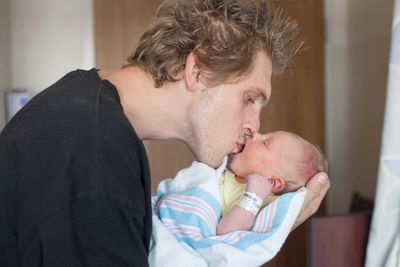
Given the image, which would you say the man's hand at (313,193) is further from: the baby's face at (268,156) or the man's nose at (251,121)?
the man's nose at (251,121)

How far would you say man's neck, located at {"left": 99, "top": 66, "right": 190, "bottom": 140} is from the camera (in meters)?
0.89

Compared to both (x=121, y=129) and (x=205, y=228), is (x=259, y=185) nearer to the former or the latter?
(x=205, y=228)

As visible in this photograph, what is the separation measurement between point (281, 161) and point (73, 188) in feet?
2.22

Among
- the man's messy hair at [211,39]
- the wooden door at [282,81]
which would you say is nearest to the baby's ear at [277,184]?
the man's messy hair at [211,39]

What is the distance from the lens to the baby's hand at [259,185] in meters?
1.06

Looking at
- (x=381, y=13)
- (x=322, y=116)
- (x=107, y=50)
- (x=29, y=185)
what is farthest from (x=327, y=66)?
(x=29, y=185)

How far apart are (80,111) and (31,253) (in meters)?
0.23

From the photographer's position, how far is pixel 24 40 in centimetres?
216

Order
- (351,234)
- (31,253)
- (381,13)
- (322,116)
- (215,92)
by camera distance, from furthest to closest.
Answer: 1. (322,116)
2. (381,13)
3. (351,234)
4. (215,92)
5. (31,253)

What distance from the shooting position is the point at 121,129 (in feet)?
2.23

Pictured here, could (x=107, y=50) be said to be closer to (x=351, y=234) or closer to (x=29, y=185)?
(x=351, y=234)

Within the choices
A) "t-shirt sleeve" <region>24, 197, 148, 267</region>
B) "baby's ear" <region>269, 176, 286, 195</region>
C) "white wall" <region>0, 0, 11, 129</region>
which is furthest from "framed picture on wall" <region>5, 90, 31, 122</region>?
"t-shirt sleeve" <region>24, 197, 148, 267</region>

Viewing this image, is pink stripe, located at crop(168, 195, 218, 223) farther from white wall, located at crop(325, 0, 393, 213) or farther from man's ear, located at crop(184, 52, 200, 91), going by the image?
white wall, located at crop(325, 0, 393, 213)

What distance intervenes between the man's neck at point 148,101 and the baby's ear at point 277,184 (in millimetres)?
338
